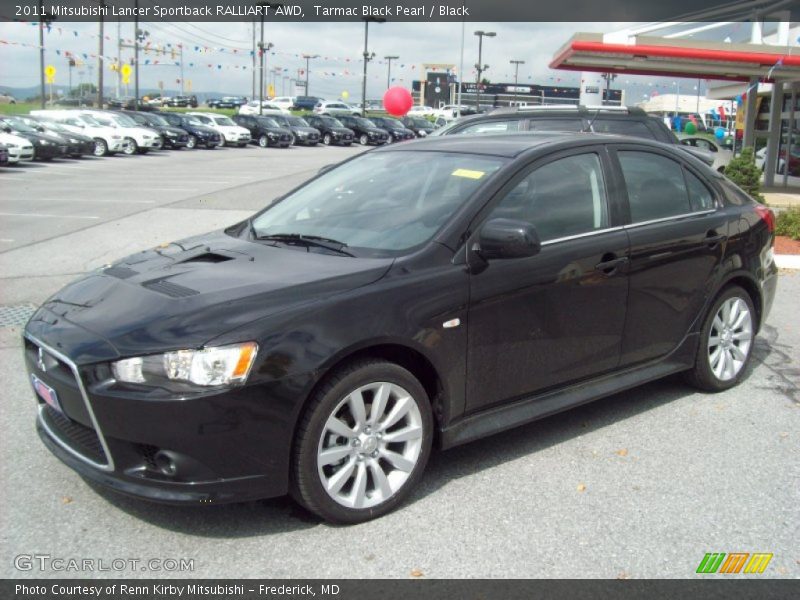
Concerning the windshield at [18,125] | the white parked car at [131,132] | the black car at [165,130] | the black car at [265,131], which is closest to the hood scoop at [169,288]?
the windshield at [18,125]

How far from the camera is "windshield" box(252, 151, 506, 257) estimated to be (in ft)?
13.3

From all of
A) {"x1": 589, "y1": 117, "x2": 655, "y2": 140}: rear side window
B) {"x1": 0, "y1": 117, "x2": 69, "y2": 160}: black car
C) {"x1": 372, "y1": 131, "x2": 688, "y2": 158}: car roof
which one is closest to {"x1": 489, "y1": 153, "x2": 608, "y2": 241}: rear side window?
Answer: {"x1": 372, "y1": 131, "x2": 688, "y2": 158}: car roof

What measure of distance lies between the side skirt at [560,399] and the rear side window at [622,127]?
588 cm

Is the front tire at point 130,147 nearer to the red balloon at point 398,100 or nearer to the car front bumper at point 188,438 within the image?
the red balloon at point 398,100

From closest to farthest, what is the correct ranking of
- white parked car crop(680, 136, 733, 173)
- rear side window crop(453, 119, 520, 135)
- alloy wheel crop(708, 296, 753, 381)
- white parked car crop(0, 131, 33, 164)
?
alloy wheel crop(708, 296, 753, 381) < rear side window crop(453, 119, 520, 135) < white parked car crop(680, 136, 733, 173) < white parked car crop(0, 131, 33, 164)

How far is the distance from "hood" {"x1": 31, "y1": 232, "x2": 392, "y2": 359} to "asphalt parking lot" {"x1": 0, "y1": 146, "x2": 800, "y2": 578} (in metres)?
0.82

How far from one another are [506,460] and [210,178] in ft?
62.0

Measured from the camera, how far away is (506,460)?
14.0 feet

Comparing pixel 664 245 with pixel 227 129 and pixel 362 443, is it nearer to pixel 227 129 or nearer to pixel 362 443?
pixel 362 443

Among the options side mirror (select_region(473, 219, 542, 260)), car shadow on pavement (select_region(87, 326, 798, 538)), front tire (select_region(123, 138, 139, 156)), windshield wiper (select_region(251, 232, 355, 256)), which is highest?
side mirror (select_region(473, 219, 542, 260))

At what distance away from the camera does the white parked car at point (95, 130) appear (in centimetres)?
2978

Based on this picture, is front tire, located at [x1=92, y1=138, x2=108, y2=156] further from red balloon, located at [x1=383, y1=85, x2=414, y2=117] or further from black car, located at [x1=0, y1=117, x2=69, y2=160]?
red balloon, located at [x1=383, y1=85, x2=414, y2=117]

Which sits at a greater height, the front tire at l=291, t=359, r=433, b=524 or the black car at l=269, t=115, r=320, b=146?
the black car at l=269, t=115, r=320, b=146

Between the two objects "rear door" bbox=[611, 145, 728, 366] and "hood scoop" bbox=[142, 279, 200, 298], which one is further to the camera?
"rear door" bbox=[611, 145, 728, 366]
